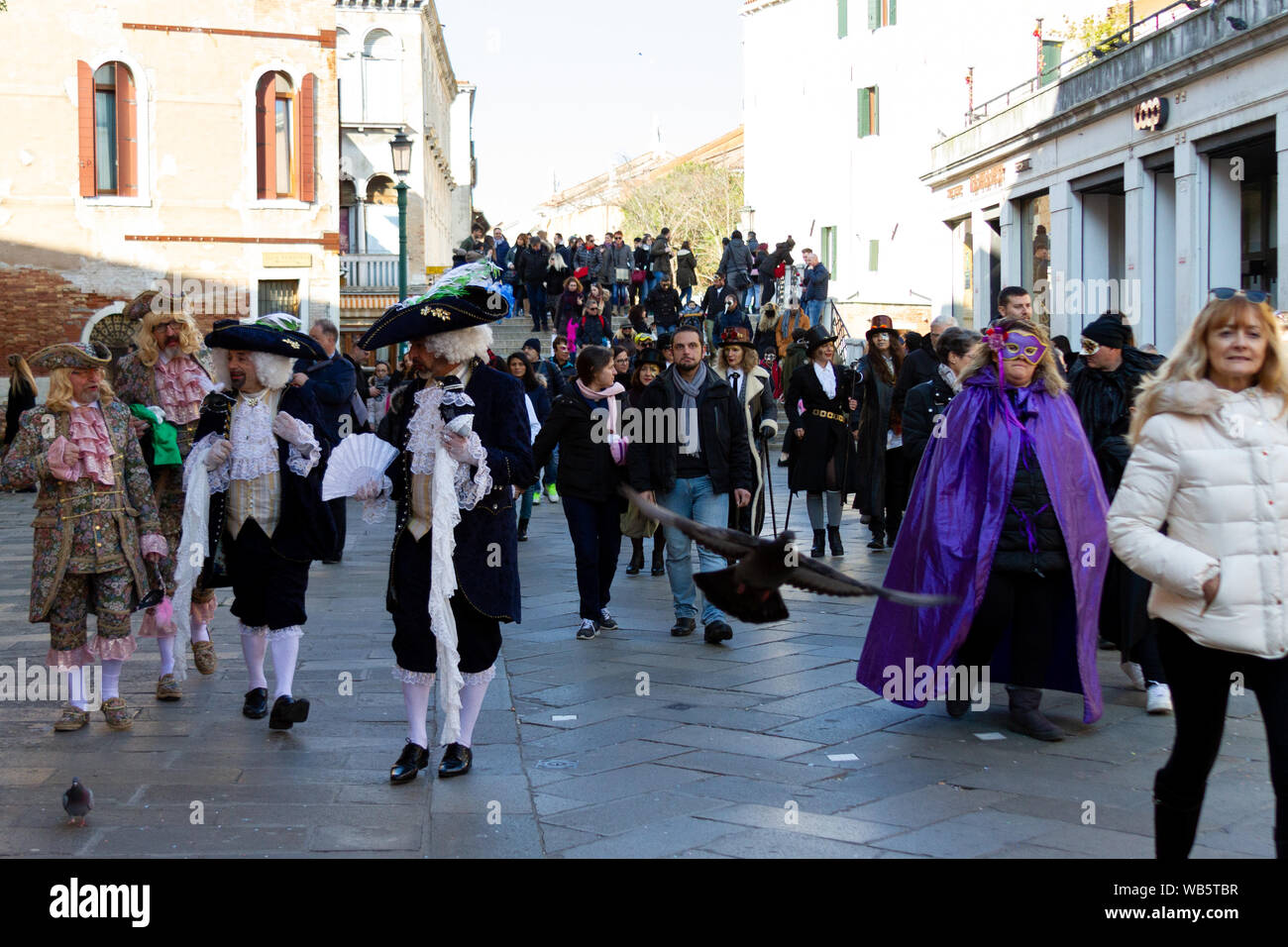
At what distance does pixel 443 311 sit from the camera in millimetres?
5395

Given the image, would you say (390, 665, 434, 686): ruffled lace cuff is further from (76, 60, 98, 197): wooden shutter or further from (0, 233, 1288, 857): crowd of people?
(76, 60, 98, 197): wooden shutter

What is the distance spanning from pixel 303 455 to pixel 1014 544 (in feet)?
10.3

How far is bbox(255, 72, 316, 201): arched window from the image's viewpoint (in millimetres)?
26156

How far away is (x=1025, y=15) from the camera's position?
3347cm

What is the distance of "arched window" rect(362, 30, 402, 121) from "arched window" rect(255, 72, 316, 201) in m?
19.5

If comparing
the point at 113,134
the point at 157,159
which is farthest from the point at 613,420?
the point at 113,134

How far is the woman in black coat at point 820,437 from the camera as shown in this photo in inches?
462

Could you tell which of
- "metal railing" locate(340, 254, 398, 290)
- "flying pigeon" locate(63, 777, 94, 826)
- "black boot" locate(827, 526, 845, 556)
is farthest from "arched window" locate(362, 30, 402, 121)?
"flying pigeon" locate(63, 777, 94, 826)

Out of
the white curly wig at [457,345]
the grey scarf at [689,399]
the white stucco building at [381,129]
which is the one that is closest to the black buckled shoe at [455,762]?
the white curly wig at [457,345]

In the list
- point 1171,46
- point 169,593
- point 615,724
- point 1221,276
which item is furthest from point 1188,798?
point 1171,46

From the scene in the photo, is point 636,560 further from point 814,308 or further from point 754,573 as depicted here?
point 814,308

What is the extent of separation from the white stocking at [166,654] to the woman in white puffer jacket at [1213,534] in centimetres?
462

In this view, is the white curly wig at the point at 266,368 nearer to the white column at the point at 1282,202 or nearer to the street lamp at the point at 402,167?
the white column at the point at 1282,202
